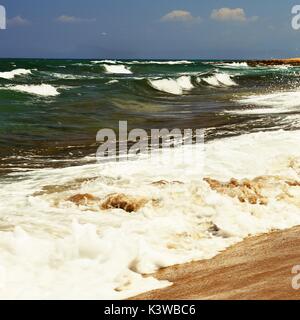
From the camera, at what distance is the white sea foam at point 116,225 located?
4.33m

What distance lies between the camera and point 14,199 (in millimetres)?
6852

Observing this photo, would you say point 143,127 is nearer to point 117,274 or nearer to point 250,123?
point 250,123

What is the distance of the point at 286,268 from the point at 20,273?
228 cm

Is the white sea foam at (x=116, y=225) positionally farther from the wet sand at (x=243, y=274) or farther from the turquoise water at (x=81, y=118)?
the turquoise water at (x=81, y=118)

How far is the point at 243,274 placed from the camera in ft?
13.8

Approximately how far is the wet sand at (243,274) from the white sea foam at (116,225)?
0.22 meters

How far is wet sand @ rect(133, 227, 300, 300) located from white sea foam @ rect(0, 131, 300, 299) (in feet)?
0.72

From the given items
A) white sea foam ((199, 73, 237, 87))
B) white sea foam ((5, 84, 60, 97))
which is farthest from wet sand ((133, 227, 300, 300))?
white sea foam ((199, 73, 237, 87))

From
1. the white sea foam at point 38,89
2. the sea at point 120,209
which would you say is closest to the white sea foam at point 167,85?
the white sea foam at point 38,89

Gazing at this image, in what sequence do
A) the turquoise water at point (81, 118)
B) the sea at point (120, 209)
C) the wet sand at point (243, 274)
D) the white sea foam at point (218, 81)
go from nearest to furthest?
1. the wet sand at point (243, 274)
2. the sea at point (120, 209)
3. the turquoise water at point (81, 118)
4. the white sea foam at point (218, 81)

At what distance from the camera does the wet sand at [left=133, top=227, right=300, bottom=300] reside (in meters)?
3.71

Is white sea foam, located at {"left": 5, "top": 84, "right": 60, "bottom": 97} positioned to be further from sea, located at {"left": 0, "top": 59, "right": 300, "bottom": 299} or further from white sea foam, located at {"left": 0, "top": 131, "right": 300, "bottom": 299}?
white sea foam, located at {"left": 0, "top": 131, "right": 300, "bottom": 299}
